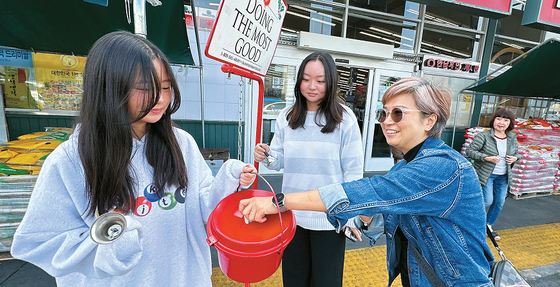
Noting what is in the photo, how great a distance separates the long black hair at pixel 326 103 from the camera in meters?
1.55

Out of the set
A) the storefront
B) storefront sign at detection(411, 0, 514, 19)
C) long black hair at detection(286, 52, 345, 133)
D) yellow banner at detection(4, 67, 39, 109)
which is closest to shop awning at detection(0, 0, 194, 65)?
the storefront

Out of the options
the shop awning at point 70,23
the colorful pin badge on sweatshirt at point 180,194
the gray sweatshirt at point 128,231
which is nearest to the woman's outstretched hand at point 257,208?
the gray sweatshirt at point 128,231

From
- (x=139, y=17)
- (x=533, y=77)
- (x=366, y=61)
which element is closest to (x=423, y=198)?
(x=139, y=17)

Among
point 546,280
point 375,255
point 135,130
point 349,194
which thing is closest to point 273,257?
point 349,194

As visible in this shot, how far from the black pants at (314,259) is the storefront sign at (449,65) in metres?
5.51

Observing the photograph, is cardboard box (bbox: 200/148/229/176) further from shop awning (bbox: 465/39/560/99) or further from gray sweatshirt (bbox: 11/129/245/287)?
shop awning (bbox: 465/39/560/99)

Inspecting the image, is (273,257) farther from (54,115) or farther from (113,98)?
(54,115)

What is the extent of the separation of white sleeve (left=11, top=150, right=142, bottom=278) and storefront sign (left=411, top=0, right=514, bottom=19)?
4989mm

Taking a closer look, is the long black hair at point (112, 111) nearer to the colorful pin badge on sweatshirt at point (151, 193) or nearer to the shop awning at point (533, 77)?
the colorful pin badge on sweatshirt at point (151, 193)

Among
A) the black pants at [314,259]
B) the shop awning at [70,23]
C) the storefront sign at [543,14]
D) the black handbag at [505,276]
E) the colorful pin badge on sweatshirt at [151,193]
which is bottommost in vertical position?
the black pants at [314,259]

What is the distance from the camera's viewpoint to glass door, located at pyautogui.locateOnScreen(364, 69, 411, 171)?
528 centimetres

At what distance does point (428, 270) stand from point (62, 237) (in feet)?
5.03

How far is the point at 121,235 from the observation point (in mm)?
712

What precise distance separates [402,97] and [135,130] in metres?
1.25
